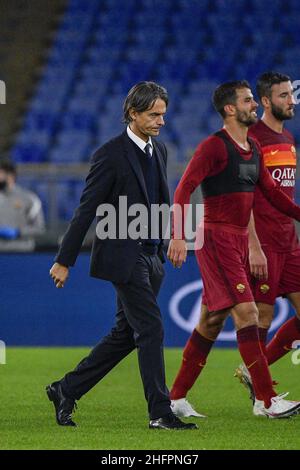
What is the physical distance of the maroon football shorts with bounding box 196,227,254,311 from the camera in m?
6.91

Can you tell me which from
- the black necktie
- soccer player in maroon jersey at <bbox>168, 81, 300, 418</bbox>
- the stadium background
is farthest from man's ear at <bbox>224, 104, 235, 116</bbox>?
the stadium background

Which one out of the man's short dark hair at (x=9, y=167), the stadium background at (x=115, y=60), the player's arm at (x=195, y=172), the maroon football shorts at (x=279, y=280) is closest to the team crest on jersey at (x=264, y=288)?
the maroon football shorts at (x=279, y=280)

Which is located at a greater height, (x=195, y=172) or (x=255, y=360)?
(x=195, y=172)

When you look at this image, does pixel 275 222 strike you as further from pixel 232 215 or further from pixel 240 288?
pixel 240 288

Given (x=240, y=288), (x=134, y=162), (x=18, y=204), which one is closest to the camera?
(x=134, y=162)

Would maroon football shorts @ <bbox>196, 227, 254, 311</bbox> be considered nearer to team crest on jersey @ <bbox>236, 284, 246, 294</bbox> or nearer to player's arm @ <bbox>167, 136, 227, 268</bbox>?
team crest on jersey @ <bbox>236, 284, 246, 294</bbox>

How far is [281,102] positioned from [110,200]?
1.74m

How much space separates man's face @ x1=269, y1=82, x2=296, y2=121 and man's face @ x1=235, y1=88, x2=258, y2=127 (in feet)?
2.12

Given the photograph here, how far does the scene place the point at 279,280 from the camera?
7.62 meters

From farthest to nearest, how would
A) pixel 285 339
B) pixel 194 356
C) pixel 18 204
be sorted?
1. pixel 18 204
2. pixel 285 339
3. pixel 194 356

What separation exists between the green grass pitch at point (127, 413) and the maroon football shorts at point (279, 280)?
0.75 meters

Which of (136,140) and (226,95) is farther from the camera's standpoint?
(226,95)

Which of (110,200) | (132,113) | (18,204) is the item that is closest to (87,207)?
(110,200)
